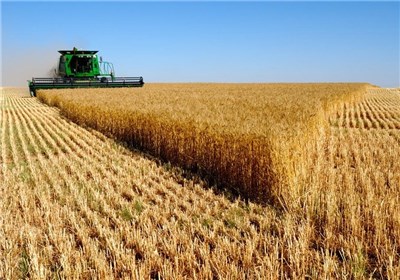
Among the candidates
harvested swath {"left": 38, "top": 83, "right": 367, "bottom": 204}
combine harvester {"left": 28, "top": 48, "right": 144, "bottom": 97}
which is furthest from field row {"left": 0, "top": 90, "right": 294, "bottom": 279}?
combine harvester {"left": 28, "top": 48, "right": 144, "bottom": 97}

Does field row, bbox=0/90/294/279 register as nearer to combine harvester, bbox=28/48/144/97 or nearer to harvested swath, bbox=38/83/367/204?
harvested swath, bbox=38/83/367/204

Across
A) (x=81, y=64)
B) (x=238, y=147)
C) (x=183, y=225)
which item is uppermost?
(x=81, y=64)

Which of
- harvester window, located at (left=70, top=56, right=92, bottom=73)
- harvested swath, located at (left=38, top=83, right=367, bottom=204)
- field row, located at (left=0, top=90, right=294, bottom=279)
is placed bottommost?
field row, located at (left=0, top=90, right=294, bottom=279)

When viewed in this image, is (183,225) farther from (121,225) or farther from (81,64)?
(81,64)

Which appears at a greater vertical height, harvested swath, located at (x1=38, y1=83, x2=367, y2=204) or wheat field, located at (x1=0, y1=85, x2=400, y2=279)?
harvested swath, located at (x1=38, y1=83, x2=367, y2=204)

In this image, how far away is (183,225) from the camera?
454 cm

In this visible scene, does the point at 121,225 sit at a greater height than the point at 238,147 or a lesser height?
lesser

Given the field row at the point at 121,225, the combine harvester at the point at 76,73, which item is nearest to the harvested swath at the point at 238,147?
the field row at the point at 121,225

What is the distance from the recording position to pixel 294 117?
7.78 metres

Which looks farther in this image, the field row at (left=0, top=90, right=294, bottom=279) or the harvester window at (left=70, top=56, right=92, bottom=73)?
the harvester window at (left=70, top=56, right=92, bottom=73)

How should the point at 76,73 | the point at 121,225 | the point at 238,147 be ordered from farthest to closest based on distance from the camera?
the point at 76,73 < the point at 238,147 < the point at 121,225

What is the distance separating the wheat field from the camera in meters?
3.46

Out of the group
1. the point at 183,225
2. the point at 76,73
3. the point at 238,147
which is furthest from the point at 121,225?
the point at 76,73

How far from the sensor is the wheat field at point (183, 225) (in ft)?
11.3
